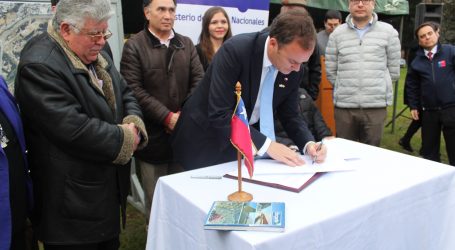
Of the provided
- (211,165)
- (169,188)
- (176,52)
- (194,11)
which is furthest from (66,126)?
(194,11)

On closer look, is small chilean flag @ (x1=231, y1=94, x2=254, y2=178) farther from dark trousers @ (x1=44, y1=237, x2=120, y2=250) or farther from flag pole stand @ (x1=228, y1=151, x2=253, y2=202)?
dark trousers @ (x1=44, y1=237, x2=120, y2=250)

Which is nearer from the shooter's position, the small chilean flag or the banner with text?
the small chilean flag

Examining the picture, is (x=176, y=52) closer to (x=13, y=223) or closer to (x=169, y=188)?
(x=169, y=188)

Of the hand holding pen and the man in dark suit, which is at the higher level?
the man in dark suit

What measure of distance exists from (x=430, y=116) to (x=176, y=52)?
286cm

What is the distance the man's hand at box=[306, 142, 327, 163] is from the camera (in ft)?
6.28

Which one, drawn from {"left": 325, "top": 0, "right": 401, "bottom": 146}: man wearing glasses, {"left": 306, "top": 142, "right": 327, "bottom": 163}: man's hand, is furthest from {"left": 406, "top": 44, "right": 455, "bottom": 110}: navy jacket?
{"left": 306, "top": 142, "right": 327, "bottom": 163}: man's hand

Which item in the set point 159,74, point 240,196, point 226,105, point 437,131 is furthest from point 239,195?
point 437,131

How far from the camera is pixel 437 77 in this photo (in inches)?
165

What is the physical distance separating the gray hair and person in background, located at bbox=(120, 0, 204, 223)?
3.44 ft

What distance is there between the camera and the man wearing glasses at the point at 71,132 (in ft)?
5.12

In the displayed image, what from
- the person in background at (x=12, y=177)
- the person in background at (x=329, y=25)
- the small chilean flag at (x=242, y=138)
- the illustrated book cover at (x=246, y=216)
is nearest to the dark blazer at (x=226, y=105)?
the small chilean flag at (x=242, y=138)

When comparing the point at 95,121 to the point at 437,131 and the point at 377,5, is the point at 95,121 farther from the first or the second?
the point at 377,5

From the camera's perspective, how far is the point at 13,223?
5.19ft
